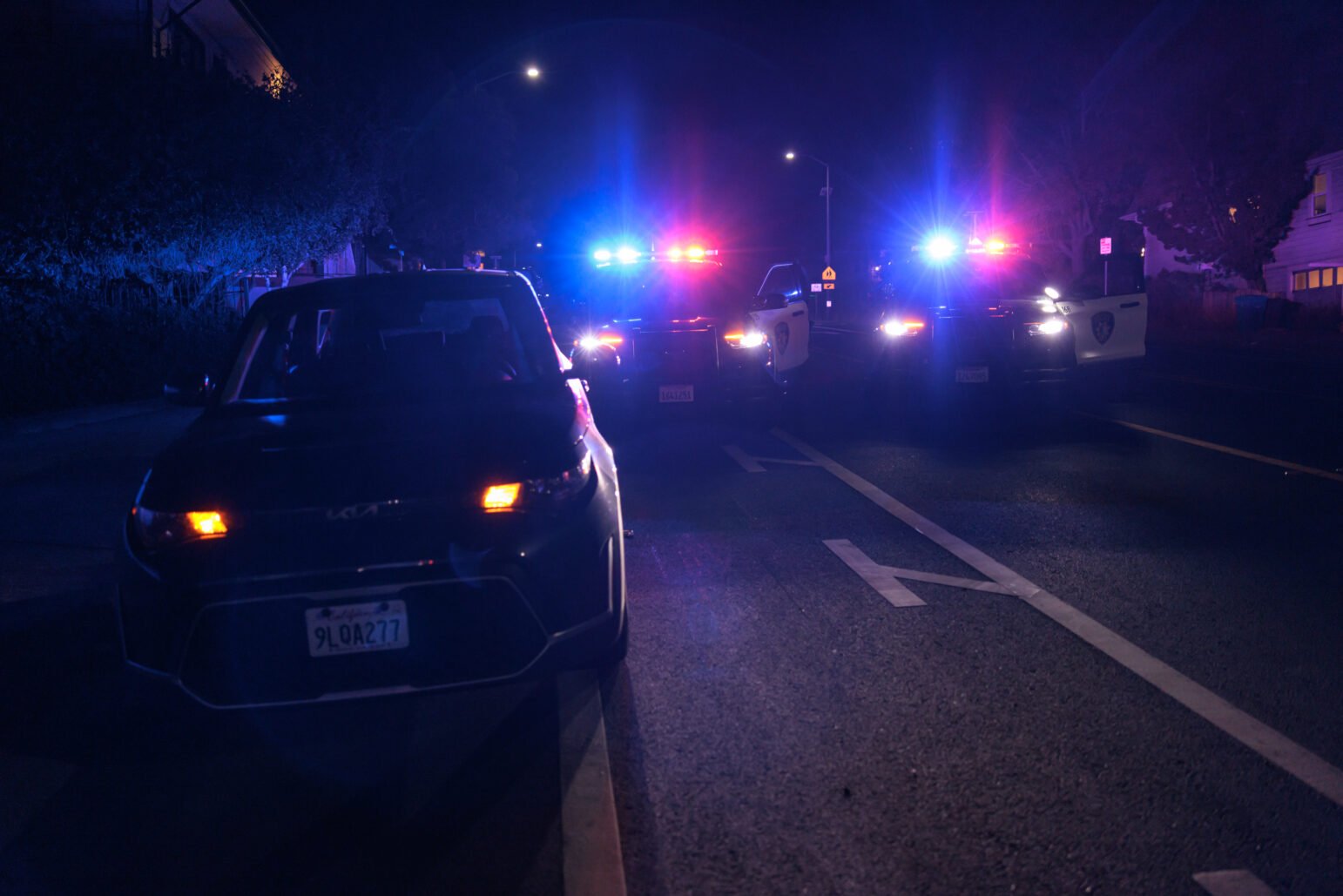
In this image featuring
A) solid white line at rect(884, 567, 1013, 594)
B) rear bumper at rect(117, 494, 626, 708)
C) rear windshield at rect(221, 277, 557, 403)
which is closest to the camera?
rear bumper at rect(117, 494, 626, 708)

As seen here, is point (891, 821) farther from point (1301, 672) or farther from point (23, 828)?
point (23, 828)

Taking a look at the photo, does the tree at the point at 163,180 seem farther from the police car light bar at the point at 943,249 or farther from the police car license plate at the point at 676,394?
the police car light bar at the point at 943,249

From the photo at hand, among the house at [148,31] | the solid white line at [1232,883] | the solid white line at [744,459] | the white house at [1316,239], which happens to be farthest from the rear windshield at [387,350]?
the white house at [1316,239]

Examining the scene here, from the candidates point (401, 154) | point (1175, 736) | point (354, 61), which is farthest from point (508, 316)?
point (354, 61)

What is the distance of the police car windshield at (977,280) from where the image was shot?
15.9 meters

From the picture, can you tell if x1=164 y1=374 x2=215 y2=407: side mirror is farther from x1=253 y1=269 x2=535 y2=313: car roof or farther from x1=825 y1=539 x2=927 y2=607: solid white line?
x1=825 y1=539 x2=927 y2=607: solid white line

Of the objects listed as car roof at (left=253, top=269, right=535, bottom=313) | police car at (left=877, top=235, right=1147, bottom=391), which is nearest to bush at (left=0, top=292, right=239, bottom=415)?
police car at (left=877, top=235, right=1147, bottom=391)

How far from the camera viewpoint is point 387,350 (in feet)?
19.4

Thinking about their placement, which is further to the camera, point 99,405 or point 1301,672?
point 99,405

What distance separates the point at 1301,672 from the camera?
17.0 ft

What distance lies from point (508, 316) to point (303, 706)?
229 cm

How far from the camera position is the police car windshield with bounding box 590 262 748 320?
1348 cm

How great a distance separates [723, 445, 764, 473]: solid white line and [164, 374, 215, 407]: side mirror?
6.10 m

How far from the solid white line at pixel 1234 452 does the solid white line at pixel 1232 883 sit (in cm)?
749
